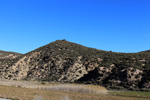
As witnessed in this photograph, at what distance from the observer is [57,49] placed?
60.3 meters

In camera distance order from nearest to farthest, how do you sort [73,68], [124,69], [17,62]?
[124,69], [73,68], [17,62]

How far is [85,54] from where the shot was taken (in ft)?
177

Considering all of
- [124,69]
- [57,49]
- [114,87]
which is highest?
[57,49]

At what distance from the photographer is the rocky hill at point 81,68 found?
36.8m

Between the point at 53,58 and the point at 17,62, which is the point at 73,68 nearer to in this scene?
the point at 53,58

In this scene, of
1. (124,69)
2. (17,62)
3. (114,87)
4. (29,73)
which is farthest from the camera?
(17,62)

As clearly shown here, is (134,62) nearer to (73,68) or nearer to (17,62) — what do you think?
(73,68)

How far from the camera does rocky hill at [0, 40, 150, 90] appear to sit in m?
36.8

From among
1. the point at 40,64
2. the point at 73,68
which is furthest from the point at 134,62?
the point at 40,64

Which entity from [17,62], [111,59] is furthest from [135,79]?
[17,62]

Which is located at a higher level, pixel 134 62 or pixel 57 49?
pixel 57 49

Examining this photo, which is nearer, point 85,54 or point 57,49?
point 85,54

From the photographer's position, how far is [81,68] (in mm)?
46469

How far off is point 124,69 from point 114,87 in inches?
292
